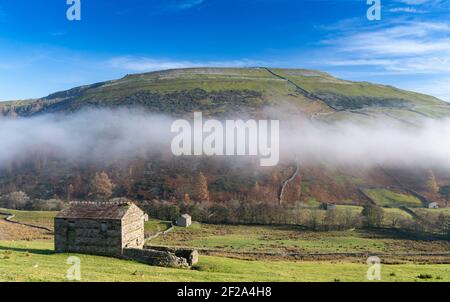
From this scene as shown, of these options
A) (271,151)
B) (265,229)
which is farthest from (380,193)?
(265,229)

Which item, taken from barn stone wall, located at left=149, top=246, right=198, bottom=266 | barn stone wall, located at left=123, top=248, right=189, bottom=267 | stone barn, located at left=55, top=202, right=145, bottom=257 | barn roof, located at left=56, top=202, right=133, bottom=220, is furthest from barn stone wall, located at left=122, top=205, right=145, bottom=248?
barn stone wall, located at left=149, top=246, right=198, bottom=266

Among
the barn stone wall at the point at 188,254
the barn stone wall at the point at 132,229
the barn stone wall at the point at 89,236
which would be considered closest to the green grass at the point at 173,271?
the barn stone wall at the point at 188,254

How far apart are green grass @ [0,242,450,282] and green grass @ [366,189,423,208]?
81.9 m

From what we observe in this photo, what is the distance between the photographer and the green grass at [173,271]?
91.0 ft

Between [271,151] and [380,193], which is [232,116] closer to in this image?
[271,151]

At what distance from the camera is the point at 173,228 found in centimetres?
8956

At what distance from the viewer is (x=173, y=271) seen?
1373 inches

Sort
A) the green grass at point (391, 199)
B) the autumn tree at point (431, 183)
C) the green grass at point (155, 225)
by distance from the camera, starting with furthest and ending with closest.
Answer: the autumn tree at point (431, 183) → the green grass at point (391, 199) → the green grass at point (155, 225)

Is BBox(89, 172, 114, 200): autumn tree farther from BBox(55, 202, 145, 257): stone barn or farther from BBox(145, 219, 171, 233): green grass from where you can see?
BBox(55, 202, 145, 257): stone barn

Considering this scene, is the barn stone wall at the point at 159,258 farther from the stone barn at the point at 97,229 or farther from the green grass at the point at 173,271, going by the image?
the stone barn at the point at 97,229

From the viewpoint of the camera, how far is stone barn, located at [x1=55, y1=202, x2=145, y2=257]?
1725 inches

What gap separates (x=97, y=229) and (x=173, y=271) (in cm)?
1378
